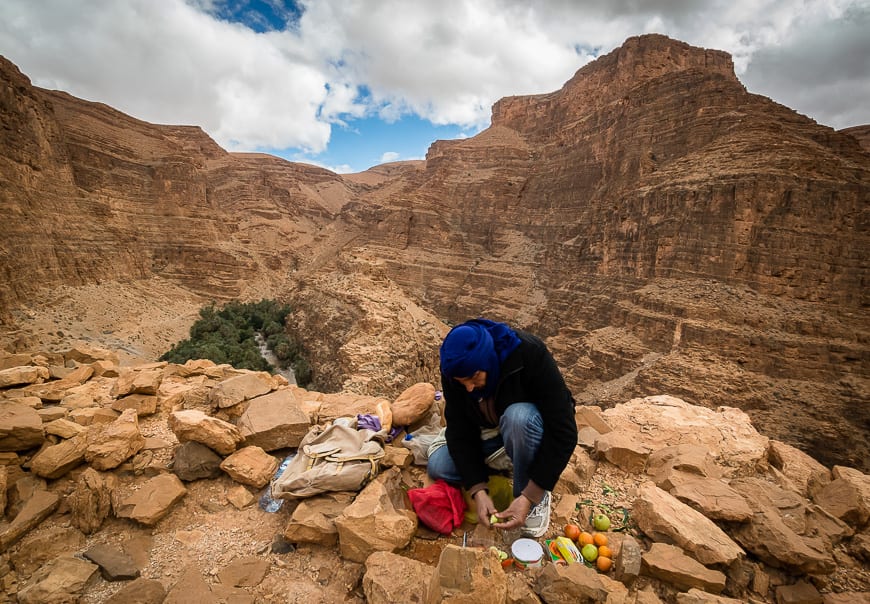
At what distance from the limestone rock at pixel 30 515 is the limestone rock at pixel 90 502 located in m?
0.12

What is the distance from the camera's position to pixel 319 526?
9.64 ft

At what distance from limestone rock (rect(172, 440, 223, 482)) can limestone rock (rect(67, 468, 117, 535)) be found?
1.71ft

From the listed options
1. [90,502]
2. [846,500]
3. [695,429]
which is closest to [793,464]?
[695,429]

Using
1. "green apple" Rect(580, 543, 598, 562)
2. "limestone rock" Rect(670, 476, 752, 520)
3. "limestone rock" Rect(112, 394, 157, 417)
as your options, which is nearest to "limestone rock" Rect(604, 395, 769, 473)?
"limestone rock" Rect(670, 476, 752, 520)

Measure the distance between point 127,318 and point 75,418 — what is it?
22.4 m

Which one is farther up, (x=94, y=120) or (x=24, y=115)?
(x=94, y=120)

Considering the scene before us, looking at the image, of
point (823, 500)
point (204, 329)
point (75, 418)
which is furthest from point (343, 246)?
point (823, 500)

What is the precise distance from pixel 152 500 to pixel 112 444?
86 centimetres

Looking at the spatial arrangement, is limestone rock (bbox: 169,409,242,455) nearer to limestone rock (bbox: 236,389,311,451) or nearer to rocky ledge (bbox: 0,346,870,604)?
rocky ledge (bbox: 0,346,870,604)

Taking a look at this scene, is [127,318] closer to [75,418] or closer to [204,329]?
[204,329]

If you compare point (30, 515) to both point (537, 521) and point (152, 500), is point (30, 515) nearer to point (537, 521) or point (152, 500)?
point (152, 500)

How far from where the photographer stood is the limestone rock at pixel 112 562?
104 inches

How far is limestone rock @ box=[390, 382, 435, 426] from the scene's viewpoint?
4691mm

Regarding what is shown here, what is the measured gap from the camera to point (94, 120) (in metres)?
29.4
